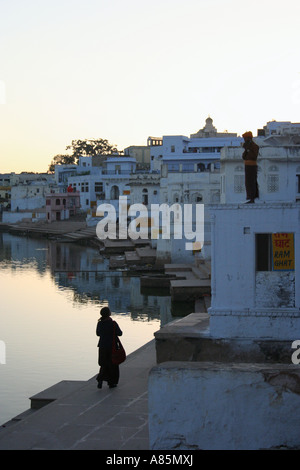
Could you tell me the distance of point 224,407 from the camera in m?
6.15

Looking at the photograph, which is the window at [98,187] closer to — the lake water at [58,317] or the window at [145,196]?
the window at [145,196]

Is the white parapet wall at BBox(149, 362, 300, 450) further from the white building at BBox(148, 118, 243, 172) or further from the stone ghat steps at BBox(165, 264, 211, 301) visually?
the white building at BBox(148, 118, 243, 172)

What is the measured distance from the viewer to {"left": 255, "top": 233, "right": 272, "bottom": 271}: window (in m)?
10.7

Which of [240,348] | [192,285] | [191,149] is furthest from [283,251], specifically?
[191,149]

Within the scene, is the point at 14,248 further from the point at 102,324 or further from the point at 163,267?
the point at 102,324

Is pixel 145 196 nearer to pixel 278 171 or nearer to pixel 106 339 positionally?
pixel 278 171

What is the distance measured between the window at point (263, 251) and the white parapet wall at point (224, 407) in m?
4.55

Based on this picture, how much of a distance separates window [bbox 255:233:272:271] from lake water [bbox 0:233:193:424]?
478 cm

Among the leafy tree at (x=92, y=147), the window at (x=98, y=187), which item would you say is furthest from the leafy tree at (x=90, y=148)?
the window at (x=98, y=187)

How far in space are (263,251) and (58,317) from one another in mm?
12823

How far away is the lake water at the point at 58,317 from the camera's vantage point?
14.7m

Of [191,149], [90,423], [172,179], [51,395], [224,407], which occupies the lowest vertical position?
[51,395]

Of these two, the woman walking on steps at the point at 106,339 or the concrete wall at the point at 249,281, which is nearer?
the woman walking on steps at the point at 106,339

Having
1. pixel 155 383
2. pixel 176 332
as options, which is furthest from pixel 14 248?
pixel 155 383
